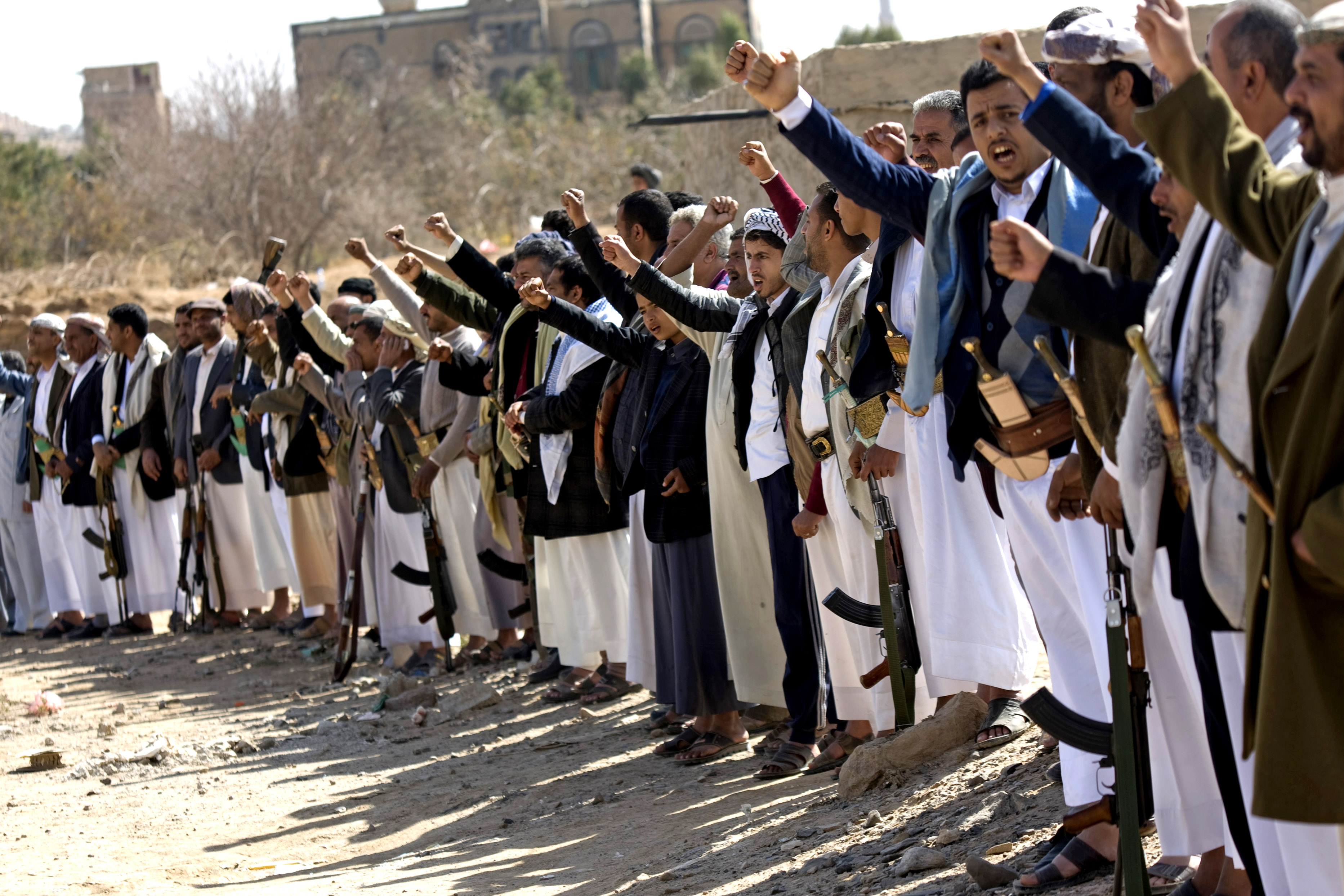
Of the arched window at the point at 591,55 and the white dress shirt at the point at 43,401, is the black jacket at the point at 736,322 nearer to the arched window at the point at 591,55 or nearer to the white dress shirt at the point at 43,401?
the white dress shirt at the point at 43,401

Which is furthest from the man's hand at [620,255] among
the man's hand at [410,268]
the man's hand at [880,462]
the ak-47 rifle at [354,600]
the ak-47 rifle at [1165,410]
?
the ak-47 rifle at [354,600]

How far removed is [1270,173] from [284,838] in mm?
4500

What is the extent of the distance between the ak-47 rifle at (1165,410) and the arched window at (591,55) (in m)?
69.1

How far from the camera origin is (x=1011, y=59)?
300 cm

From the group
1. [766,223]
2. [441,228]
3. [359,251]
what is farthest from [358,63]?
[766,223]

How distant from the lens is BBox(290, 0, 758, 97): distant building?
224 ft

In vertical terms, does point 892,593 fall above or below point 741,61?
below

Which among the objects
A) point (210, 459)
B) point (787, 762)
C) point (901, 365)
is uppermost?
point (901, 365)

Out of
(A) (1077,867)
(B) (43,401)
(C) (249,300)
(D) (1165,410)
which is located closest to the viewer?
(D) (1165,410)

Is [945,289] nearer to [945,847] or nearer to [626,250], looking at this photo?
[945,847]

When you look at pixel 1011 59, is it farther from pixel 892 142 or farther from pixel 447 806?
pixel 447 806

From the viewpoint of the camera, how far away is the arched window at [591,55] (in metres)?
70.1

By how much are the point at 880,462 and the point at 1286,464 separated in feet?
8.50

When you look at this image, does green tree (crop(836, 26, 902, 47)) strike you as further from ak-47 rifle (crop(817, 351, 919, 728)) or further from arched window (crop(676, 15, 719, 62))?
ak-47 rifle (crop(817, 351, 919, 728))
